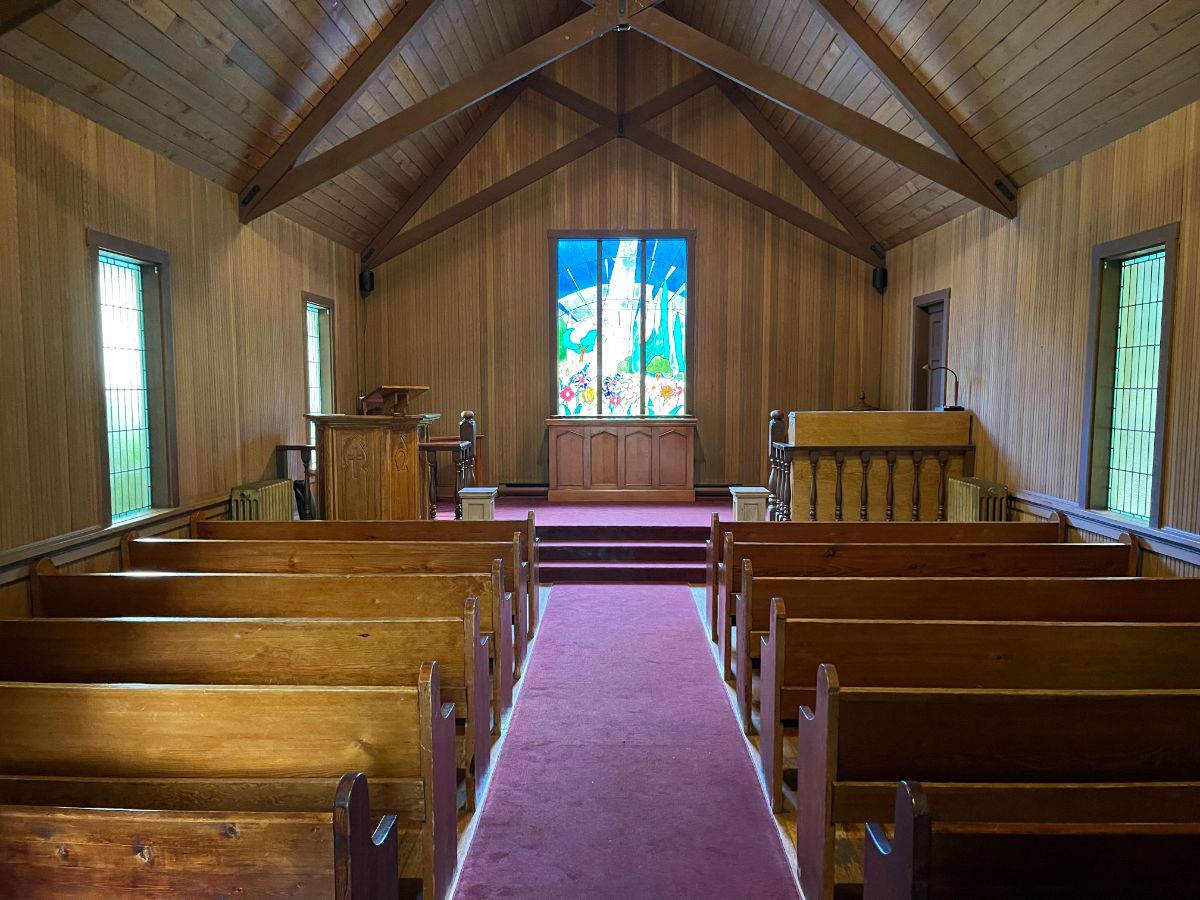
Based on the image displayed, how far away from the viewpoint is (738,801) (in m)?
2.78

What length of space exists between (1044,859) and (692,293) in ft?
25.4

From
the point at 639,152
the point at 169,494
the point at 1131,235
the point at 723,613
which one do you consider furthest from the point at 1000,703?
the point at 639,152

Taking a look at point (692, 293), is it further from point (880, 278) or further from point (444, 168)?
point (444, 168)

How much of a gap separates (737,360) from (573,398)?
5.93 ft

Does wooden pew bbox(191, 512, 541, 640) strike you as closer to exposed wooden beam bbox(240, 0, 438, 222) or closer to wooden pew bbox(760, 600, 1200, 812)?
wooden pew bbox(760, 600, 1200, 812)

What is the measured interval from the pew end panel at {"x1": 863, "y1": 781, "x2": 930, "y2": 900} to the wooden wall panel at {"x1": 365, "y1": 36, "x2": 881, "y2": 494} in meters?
7.37

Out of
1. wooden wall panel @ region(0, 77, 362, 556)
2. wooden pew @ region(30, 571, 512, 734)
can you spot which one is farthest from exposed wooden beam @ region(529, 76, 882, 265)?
wooden pew @ region(30, 571, 512, 734)

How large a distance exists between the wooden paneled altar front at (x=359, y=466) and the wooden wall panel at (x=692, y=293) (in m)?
3.50

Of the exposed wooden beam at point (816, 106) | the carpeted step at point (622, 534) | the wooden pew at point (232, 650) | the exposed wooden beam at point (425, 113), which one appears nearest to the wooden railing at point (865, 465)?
the carpeted step at point (622, 534)

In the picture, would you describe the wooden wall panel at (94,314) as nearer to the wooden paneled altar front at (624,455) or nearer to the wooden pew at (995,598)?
the wooden paneled altar front at (624,455)

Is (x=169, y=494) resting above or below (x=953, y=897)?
above

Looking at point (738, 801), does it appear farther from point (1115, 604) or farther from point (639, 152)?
point (639, 152)

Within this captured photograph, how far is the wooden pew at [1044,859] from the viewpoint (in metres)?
1.33

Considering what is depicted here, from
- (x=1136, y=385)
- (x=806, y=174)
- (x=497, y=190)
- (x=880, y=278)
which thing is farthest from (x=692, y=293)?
(x=1136, y=385)
